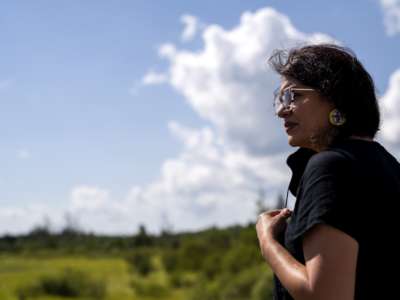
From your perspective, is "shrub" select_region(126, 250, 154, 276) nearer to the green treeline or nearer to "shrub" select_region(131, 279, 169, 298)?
the green treeline

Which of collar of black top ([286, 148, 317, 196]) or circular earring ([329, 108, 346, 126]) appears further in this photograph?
collar of black top ([286, 148, 317, 196])

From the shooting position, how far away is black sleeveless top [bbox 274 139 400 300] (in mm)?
1634

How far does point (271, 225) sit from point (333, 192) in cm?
30

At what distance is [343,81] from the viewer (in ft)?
5.96

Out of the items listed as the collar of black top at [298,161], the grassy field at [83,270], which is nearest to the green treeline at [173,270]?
the grassy field at [83,270]

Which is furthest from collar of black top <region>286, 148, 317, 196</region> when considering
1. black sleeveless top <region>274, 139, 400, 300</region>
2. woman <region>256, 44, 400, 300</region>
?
black sleeveless top <region>274, 139, 400, 300</region>

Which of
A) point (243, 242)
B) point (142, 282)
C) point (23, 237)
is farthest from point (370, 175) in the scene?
point (23, 237)

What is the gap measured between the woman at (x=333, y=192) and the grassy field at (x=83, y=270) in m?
35.8

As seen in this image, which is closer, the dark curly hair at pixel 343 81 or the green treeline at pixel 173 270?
the dark curly hair at pixel 343 81

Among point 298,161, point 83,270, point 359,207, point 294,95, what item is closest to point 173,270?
point 83,270

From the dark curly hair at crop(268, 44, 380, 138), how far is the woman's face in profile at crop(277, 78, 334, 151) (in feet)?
0.06

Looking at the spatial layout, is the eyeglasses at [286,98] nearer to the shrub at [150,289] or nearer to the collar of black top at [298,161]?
the collar of black top at [298,161]

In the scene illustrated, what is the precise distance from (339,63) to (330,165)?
31cm

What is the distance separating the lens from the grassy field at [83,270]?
2018 inches
